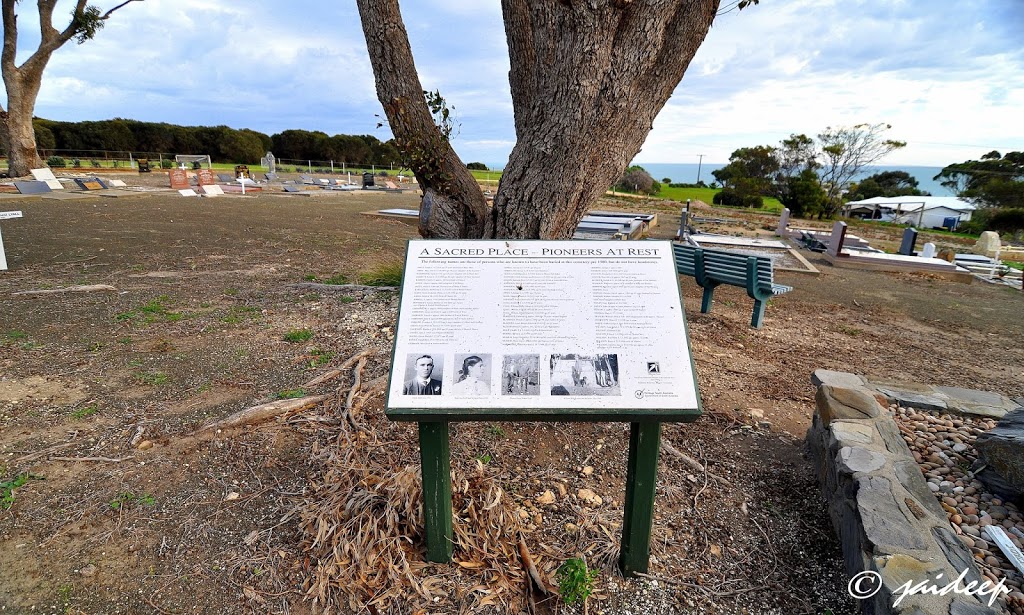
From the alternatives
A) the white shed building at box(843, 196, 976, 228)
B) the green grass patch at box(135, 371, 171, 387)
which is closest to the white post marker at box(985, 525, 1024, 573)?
the green grass patch at box(135, 371, 171, 387)

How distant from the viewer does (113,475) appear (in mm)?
2717

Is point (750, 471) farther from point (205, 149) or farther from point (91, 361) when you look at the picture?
point (205, 149)

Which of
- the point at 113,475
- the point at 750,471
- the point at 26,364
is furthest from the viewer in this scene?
the point at 26,364

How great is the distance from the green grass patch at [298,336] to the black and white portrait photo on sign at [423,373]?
3070mm

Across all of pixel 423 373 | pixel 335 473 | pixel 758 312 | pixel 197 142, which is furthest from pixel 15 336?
pixel 197 142

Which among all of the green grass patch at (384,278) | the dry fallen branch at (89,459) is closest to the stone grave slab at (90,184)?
the green grass patch at (384,278)

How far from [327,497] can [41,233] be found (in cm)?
1078

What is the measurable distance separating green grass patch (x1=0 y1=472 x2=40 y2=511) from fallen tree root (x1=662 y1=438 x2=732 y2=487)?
3.41 m

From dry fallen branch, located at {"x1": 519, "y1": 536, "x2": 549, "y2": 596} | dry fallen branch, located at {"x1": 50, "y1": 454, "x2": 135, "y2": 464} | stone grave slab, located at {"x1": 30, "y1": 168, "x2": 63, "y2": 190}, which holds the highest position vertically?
stone grave slab, located at {"x1": 30, "y1": 168, "x2": 63, "y2": 190}

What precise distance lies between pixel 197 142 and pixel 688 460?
1643 inches

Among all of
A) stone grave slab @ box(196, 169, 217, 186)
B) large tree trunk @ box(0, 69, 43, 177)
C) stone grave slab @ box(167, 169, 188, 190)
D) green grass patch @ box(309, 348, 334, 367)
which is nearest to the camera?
green grass patch @ box(309, 348, 334, 367)

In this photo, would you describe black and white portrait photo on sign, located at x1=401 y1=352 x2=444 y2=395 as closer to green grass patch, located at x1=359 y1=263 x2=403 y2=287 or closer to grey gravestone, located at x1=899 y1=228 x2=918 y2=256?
green grass patch, located at x1=359 y1=263 x2=403 y2=287

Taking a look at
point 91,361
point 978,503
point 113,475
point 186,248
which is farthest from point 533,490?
point 186,248

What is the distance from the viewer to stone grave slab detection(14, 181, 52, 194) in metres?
16.1
